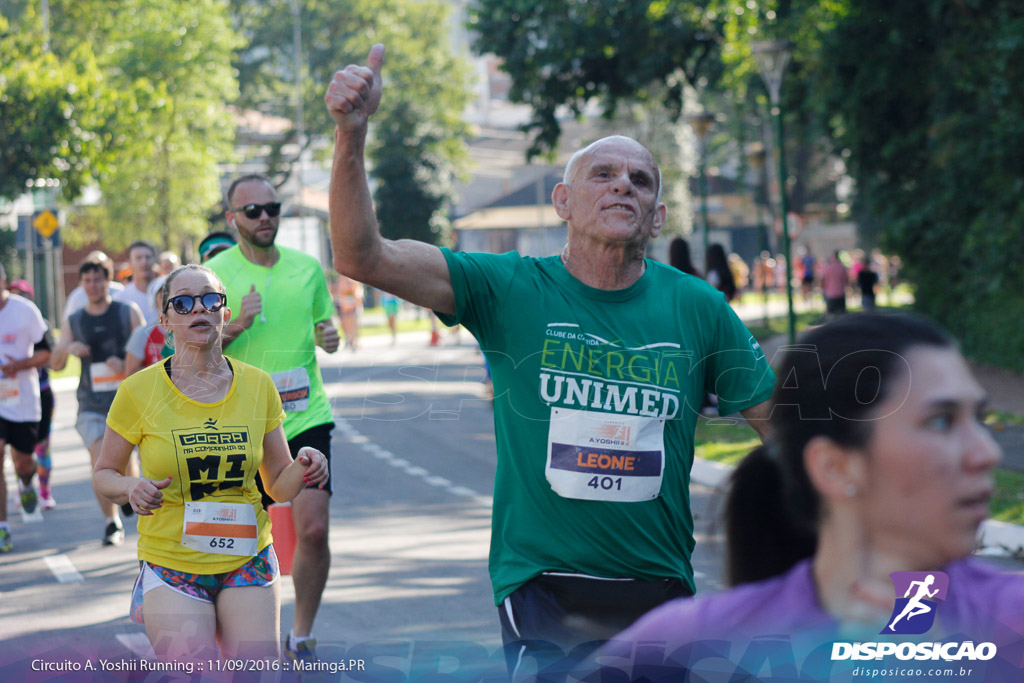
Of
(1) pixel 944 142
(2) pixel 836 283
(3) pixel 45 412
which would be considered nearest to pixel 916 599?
(3) pixel 45 412

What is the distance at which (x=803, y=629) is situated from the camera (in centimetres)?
160

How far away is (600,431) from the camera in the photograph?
10.7ft

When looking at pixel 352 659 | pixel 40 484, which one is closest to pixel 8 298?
pixel 40 484

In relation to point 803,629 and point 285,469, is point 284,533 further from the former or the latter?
point 803,629

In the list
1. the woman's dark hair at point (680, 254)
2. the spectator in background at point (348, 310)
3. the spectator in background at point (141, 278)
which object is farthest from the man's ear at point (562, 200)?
the spectator in background at point (348, 310)

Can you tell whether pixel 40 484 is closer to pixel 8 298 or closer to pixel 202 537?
pixel 8 298

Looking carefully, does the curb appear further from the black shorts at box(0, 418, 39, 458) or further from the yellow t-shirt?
the black shorts at box(0, 418, 39, 458)

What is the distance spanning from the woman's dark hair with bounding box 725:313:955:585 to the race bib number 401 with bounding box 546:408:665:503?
1453 mm

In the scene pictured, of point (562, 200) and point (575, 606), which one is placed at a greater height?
point (562, 200)

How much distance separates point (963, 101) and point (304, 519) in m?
18.0

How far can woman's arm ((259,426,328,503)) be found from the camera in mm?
4074

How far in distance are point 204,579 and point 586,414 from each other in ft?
5.07

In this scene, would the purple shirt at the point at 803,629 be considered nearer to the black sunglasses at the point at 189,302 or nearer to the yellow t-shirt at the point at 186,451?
the yellow t-shirt at the point at 186,451

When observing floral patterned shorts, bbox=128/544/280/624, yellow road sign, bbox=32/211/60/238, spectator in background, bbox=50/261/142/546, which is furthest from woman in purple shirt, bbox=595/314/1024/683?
yellow road sign, bbox=32/211/60/238
